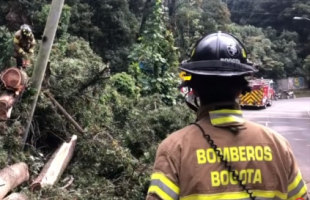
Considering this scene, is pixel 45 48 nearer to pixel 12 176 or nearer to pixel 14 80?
pixel 14 80

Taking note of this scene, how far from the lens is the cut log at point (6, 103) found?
6.36 m

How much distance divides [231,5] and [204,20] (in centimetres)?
2715

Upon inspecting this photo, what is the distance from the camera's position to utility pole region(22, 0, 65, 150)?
21.9 feet

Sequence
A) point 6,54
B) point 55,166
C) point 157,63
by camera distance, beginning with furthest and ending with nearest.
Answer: point 157,63 < point 6,54 < point 55,166

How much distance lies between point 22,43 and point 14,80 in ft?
3.28

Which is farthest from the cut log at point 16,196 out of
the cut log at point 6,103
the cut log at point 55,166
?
the cut log at point 6,103

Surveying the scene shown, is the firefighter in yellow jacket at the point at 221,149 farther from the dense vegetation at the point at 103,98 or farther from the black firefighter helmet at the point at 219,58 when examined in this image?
the dense vegetation at the point at 103,98

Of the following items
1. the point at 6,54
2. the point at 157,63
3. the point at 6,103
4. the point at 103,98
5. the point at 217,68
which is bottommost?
the point at 103,98

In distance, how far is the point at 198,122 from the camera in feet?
5.80

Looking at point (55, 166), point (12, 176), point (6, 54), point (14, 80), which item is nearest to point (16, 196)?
point (12, 176)

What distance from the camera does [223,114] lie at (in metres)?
1.74

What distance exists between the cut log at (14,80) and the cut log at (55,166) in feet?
3.79

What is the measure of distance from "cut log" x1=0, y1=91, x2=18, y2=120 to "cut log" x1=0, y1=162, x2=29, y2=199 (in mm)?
796

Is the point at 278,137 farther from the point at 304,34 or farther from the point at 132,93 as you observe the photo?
the point at 304,34
